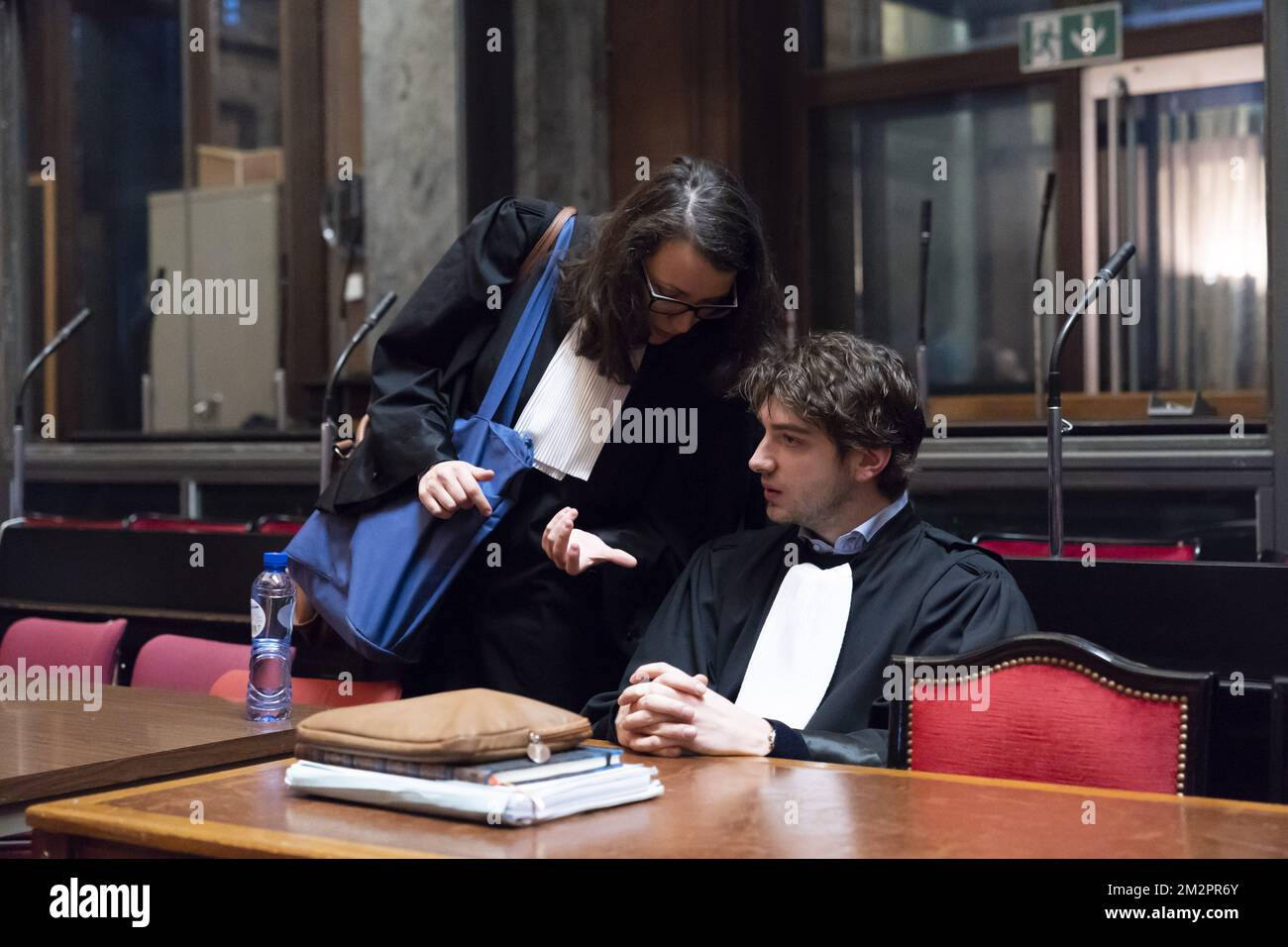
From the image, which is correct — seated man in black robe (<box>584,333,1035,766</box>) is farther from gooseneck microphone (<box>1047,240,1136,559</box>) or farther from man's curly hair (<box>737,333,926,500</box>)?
gooseneck microphone (<box>1047,240,1136,559</box>)

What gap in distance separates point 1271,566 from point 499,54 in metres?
4.51

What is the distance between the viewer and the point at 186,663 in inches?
109

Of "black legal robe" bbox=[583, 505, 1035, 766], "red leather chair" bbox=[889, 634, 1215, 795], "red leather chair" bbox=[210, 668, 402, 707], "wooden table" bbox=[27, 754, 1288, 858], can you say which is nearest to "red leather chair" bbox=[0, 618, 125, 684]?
"red leather chair" bbox=[210, 668, 402, 707]

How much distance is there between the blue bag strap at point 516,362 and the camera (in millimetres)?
2430

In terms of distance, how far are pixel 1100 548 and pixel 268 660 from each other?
79.5 inches

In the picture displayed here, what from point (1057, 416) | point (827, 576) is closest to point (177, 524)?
point (1057, 416)

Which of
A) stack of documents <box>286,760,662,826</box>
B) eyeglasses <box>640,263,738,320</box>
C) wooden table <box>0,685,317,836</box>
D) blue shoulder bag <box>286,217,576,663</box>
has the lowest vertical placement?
wooden table <box>0,685,317,836</box>

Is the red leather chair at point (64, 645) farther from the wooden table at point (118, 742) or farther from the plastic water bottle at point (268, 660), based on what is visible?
the plastic water bottle at point (268, 660)

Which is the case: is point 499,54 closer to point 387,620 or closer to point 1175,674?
point 387,620

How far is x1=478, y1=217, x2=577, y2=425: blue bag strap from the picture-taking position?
2430 millimetres

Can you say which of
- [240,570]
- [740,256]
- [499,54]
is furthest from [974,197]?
[740,256]

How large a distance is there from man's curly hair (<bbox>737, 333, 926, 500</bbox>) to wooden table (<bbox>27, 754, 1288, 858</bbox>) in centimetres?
80

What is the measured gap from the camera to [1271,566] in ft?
8.99

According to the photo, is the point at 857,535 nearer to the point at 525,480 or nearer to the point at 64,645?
the point at 525,480
